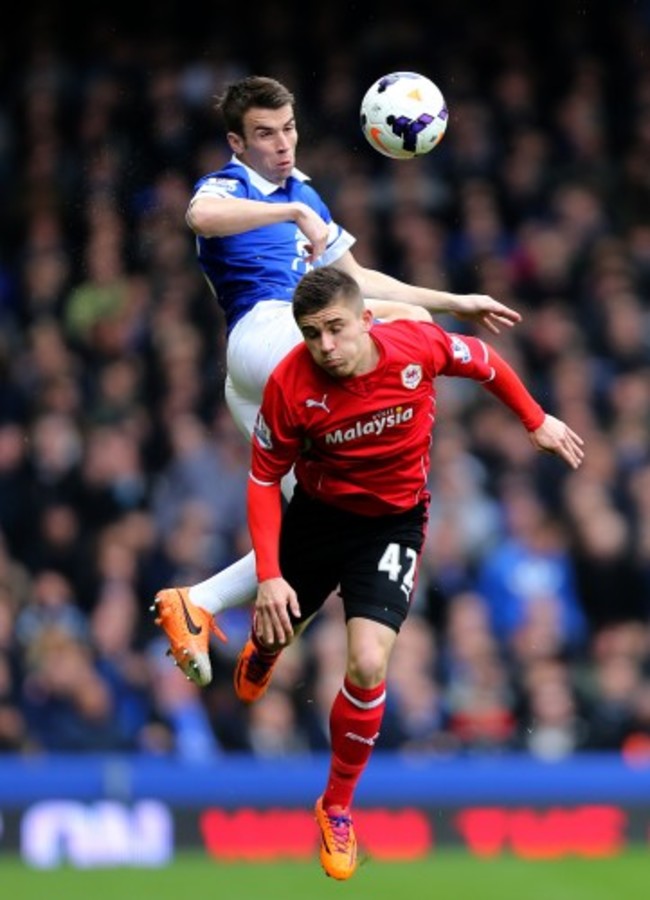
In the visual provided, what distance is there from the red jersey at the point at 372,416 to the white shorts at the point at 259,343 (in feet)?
0.82

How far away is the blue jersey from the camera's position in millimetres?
9203

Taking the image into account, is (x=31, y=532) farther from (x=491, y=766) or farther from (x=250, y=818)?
(x=491, y=766)

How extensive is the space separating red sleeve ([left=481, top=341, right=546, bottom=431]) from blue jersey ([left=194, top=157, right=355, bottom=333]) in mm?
794

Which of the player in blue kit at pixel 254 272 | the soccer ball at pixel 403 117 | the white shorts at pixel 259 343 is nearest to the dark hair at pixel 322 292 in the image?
the player in blue kit at pixel 254 272

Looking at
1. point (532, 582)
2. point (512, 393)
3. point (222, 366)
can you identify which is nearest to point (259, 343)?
point (512, 393)

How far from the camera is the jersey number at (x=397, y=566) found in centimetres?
908

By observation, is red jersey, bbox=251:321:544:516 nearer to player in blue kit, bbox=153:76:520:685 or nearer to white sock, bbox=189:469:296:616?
player in blue kit, bbox=153:76:520:685

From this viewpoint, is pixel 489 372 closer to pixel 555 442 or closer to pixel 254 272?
pixel 555 442

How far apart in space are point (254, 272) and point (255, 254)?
7 centimetres

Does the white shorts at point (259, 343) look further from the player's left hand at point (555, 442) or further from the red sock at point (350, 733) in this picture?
the red sock at point (350, 733)

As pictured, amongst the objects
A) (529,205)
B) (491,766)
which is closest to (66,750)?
(491,766)

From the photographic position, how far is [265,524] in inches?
348

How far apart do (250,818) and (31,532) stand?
216 centimetres

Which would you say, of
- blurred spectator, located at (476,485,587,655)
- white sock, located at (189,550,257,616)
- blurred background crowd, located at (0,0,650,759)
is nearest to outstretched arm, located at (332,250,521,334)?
white sock, located at (189,550,257,616)
